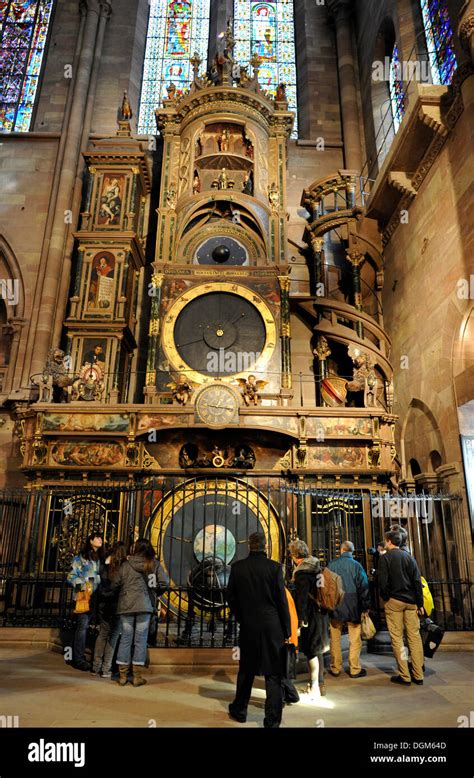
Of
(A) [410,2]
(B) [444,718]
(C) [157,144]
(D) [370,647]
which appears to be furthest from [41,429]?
(A) [410,2]

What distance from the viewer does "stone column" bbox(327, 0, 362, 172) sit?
17.0 m

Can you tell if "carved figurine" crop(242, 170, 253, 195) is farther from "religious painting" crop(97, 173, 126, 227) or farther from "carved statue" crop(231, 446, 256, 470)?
"carved statue" crop(231, 446, 256, 470)

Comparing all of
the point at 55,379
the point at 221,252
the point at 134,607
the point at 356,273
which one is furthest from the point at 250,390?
the point at 134,607

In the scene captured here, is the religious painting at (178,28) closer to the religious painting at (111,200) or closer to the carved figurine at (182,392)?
the religious painting at (111,200)

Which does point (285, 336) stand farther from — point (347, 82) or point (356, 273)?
point (347, 82)

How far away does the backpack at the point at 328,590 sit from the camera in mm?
5645

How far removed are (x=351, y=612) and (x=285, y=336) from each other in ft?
24.8

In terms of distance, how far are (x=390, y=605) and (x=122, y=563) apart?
9.11ft

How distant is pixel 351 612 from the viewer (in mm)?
6074

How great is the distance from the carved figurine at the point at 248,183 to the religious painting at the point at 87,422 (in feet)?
23.4

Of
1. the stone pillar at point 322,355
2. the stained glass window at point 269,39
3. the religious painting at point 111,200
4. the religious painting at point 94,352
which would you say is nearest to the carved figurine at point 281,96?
the stained glass window at point 269,39

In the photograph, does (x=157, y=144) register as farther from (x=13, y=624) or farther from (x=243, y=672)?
(x=243, y=672)

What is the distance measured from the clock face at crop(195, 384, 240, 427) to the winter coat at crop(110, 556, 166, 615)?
484 cm

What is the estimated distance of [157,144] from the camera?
1745 centimetres
